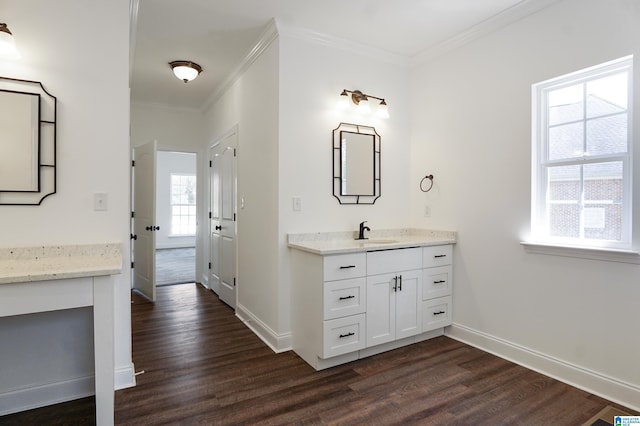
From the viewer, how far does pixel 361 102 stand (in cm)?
328

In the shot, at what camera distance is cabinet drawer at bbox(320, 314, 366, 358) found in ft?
8.26

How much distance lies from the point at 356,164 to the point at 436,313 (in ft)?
5.07

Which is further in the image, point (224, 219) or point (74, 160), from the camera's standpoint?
point (224, 219)

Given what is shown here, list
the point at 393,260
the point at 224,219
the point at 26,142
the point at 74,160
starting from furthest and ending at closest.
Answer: the point at 224,219, the point at 393,260, the point at 74,160, the point at 26,142

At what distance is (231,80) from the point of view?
4074 millimetres

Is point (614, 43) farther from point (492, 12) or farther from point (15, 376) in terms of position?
point (15, 376)

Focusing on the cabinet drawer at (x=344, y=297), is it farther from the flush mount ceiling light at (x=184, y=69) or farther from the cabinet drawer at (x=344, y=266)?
the flush mount ceiling light at (x=184, y=69)

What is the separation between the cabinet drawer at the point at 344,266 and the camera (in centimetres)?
252

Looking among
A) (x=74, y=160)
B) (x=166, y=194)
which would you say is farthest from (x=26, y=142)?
(x=166, y=194)

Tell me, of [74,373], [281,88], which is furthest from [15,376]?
[281,88]

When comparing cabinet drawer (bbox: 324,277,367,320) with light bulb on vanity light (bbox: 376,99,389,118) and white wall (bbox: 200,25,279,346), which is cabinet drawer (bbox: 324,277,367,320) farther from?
light bulb on vanity light (bbox: 376,99,389,118)

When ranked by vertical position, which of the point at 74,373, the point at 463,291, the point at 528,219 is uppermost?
the point at 528,219

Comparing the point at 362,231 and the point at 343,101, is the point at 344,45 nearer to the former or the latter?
the point at 343,101

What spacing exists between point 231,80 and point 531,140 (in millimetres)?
3177
